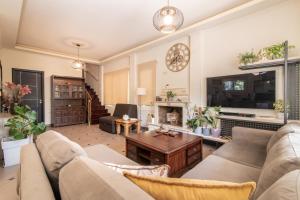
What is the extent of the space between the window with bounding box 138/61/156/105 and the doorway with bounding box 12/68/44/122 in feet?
12.5

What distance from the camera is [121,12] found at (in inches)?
122

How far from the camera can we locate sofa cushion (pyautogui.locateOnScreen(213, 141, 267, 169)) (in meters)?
1.66

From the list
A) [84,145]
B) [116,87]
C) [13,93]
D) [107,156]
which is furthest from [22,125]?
→ [116,87]

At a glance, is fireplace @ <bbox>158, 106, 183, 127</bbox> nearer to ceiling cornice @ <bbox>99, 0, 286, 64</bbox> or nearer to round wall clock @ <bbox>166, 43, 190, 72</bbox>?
round wall clock @ <bbox>166, 43, 190, 72</bbox>

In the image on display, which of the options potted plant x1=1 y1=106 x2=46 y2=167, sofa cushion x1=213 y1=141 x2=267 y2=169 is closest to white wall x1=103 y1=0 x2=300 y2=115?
sofa cushion x1=213 y1=141 x2=267 y2=169

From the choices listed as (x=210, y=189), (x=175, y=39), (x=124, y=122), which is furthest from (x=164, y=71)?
(x=210, y=189)

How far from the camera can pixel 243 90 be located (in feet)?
10.0

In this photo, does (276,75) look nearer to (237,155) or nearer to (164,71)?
(237,155)

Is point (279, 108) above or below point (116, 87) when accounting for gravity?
below

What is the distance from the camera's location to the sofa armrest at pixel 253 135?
2084 millimetres

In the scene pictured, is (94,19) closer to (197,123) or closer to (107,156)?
(107,156)

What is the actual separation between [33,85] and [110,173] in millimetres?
6443

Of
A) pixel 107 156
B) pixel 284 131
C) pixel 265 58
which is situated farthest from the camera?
pixel 265 58

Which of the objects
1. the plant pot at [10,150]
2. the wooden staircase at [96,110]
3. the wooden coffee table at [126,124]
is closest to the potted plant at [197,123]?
the wooden coffee table at [126,124]
